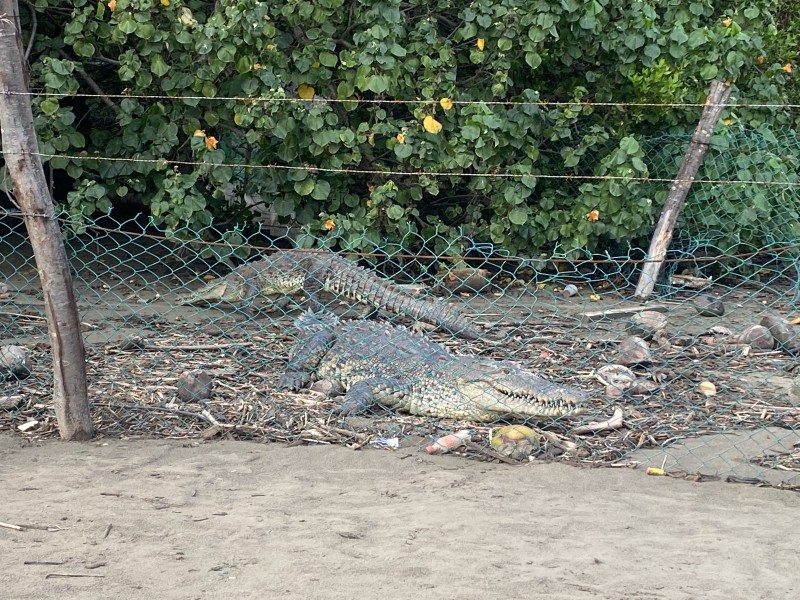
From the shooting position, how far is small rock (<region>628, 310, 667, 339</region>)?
667 centimetres

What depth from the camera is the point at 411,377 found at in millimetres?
5672

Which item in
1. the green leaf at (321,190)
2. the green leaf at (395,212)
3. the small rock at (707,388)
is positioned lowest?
the small rock at (707,388)

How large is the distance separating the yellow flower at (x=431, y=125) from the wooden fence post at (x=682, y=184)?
187cm

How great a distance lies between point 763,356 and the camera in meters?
6.45

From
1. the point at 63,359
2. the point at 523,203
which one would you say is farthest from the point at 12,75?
the point at 523,203

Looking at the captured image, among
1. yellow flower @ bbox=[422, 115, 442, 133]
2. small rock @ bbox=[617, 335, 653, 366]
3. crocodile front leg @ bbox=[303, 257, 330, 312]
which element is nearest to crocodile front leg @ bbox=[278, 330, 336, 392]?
crocodile front leg @ bbox=[303, 257, 330, 312]

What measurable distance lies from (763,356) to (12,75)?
4697 millimetres

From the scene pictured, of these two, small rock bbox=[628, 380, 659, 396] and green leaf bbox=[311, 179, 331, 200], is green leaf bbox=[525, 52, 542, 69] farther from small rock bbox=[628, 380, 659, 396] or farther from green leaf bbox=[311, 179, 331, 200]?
small rock bbox=[628, 380, 659, 396]

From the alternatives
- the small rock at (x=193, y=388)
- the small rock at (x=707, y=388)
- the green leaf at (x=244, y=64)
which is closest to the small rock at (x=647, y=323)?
the small rock at (x=707, y=388)

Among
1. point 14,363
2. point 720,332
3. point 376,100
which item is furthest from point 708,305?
point 14,363

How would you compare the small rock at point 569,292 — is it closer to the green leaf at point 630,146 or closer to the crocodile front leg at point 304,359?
the green leaf at point 630,146

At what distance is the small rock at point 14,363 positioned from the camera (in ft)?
18.2

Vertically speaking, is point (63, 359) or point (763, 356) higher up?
point (63, 359)

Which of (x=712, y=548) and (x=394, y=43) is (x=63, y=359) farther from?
(x=394, y=43)
